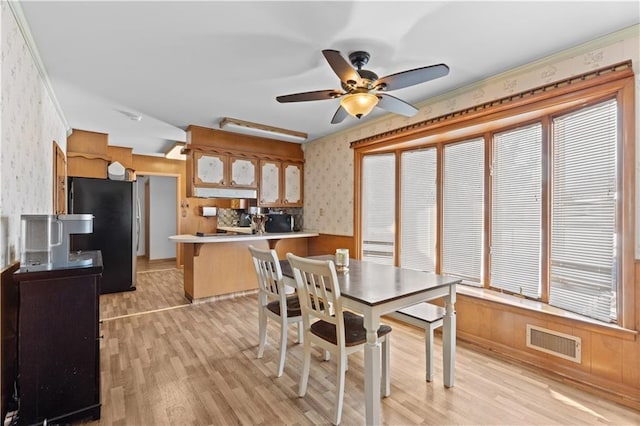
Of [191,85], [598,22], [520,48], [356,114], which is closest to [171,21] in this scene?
[191,85]

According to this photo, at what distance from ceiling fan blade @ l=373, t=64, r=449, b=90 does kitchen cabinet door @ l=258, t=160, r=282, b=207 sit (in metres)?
3.07

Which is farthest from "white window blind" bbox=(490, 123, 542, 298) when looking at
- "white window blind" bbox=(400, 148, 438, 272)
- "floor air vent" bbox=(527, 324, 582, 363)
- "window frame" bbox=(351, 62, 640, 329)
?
"white window blind" bbox=(400, 148, 438, 272)

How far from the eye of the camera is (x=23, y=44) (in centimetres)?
200

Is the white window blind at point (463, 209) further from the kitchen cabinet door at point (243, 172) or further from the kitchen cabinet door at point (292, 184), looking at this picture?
the kitchen cabinet door at point (243, 172)

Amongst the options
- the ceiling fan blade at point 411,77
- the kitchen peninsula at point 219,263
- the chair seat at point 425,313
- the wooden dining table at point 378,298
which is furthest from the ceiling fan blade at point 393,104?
the kitchen peninsula at point 219,263

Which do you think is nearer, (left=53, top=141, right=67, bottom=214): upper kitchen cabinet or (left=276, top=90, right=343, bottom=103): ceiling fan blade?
(left=276, top=90, right=343, bottom=103): ceiling fan blade

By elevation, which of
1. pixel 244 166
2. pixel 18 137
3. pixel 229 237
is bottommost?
pixel 229 237

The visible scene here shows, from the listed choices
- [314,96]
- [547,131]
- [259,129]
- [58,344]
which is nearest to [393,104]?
[314,96]

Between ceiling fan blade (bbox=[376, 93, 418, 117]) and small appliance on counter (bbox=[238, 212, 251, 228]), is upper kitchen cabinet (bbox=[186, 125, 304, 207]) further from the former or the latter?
ceiling fan blade (bbox=[376, 93, 418, 117])

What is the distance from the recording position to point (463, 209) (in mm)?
3213

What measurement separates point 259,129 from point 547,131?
126 inches

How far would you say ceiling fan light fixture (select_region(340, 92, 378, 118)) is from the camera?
211 cm

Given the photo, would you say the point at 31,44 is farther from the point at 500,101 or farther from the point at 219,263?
the point at 500,101

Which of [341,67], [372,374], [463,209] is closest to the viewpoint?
[372,374]
